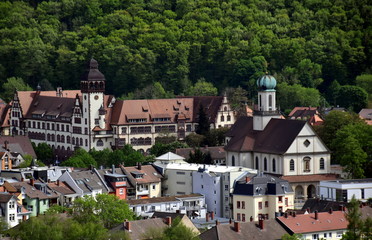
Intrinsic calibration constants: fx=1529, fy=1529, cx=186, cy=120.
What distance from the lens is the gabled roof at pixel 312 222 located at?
282ft

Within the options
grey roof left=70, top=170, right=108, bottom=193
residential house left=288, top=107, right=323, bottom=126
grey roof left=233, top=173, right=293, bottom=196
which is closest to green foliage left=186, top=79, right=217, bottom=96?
residential house left=288, top=107, right=323, bottom=126

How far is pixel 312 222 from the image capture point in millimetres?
86938

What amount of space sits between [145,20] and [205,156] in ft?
254

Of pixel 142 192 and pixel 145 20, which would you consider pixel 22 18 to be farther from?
pixel 142 192

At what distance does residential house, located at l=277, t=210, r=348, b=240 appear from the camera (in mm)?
85938

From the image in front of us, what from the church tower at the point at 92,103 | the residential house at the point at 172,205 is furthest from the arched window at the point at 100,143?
the residential house at the point at 172,205

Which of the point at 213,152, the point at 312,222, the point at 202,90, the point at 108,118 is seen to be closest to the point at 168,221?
the point at 312,222

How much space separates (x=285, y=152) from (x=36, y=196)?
19.9 metres

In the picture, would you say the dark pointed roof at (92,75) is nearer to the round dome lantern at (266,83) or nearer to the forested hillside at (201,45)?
the round dome lantern at (266,83)

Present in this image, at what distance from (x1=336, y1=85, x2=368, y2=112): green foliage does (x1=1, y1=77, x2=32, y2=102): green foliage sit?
1408 inches

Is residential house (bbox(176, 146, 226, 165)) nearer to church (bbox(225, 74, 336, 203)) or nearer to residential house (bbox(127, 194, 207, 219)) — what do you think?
church (bbox(225, 74, 336, 203))

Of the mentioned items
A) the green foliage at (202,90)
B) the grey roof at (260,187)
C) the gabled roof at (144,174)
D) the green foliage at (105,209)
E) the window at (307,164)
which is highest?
the green foliage at (202,90)

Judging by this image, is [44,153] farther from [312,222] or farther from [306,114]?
[312,222]

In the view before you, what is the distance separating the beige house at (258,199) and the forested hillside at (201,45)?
62369mm
